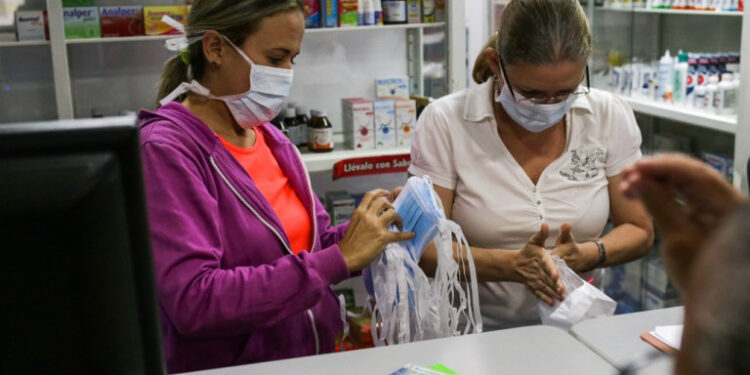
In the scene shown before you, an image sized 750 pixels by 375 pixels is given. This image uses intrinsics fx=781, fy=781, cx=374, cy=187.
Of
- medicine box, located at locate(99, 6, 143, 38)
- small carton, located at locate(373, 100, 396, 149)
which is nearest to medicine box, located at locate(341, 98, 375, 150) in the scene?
small carton, located at locate(373, 100, 396, 149)

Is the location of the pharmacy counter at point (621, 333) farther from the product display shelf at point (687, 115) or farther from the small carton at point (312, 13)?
the small carton at point (312, 13)

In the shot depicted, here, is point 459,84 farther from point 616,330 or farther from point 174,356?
point 174,356

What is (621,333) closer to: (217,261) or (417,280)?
(417,280)

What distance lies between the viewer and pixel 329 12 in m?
3.45

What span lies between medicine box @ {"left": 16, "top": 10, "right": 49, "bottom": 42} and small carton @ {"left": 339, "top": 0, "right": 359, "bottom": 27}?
1238 mm

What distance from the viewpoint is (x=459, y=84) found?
3.65 metres

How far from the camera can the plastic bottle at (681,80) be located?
3.76 m

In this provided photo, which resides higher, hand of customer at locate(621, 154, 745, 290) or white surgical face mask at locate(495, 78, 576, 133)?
hand of customer at locate(621, 154, 745, 290)

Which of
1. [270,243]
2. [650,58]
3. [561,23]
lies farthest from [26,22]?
[650,58]

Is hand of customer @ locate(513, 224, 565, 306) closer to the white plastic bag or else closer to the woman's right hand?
the white plastic bag

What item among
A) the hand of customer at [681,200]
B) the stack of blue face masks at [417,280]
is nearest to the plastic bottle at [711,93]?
the stack of blue face masks at [417,280]

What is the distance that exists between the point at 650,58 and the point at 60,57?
3.29m

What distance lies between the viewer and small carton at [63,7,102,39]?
10.6 ft

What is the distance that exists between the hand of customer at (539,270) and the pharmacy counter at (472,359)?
0.18 m
